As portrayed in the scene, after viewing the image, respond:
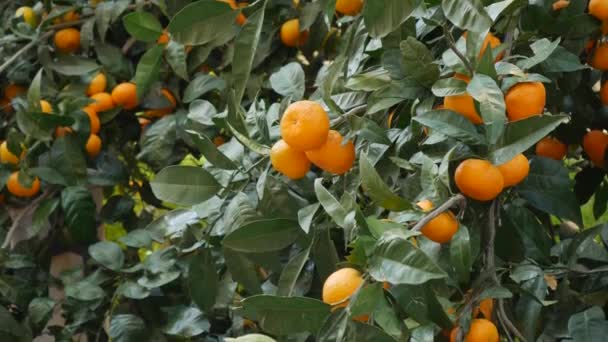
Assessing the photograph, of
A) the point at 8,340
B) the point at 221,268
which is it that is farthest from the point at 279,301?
the point at 8,340

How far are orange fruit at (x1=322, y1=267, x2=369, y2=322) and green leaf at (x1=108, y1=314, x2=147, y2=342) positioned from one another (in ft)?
2.25

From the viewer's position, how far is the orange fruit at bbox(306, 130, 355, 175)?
32.1 inches

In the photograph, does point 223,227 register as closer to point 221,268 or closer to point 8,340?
point 221,268

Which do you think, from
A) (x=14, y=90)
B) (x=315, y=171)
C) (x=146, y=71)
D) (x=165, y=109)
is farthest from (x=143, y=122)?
(x=315, y=171)

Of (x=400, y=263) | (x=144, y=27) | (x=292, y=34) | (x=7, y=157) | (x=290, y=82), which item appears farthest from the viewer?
(x=7, y=157)

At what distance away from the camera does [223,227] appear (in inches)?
40.3

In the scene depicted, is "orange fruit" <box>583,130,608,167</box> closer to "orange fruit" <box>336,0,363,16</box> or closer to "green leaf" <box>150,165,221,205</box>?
"orange fruit" <box>336,0,363,16</box>

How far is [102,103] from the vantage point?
1.47 meters

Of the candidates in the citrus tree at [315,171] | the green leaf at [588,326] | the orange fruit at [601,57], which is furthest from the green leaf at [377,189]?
the orange fruit at [601,57]

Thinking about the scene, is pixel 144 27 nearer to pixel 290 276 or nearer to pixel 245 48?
pixel 245 48

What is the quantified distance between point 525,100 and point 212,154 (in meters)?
0.36

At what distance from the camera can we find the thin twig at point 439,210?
0.69m

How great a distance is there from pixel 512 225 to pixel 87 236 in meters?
0.81

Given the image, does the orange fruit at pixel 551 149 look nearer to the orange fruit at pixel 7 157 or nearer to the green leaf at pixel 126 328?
the green leaf at pixel 126 328
